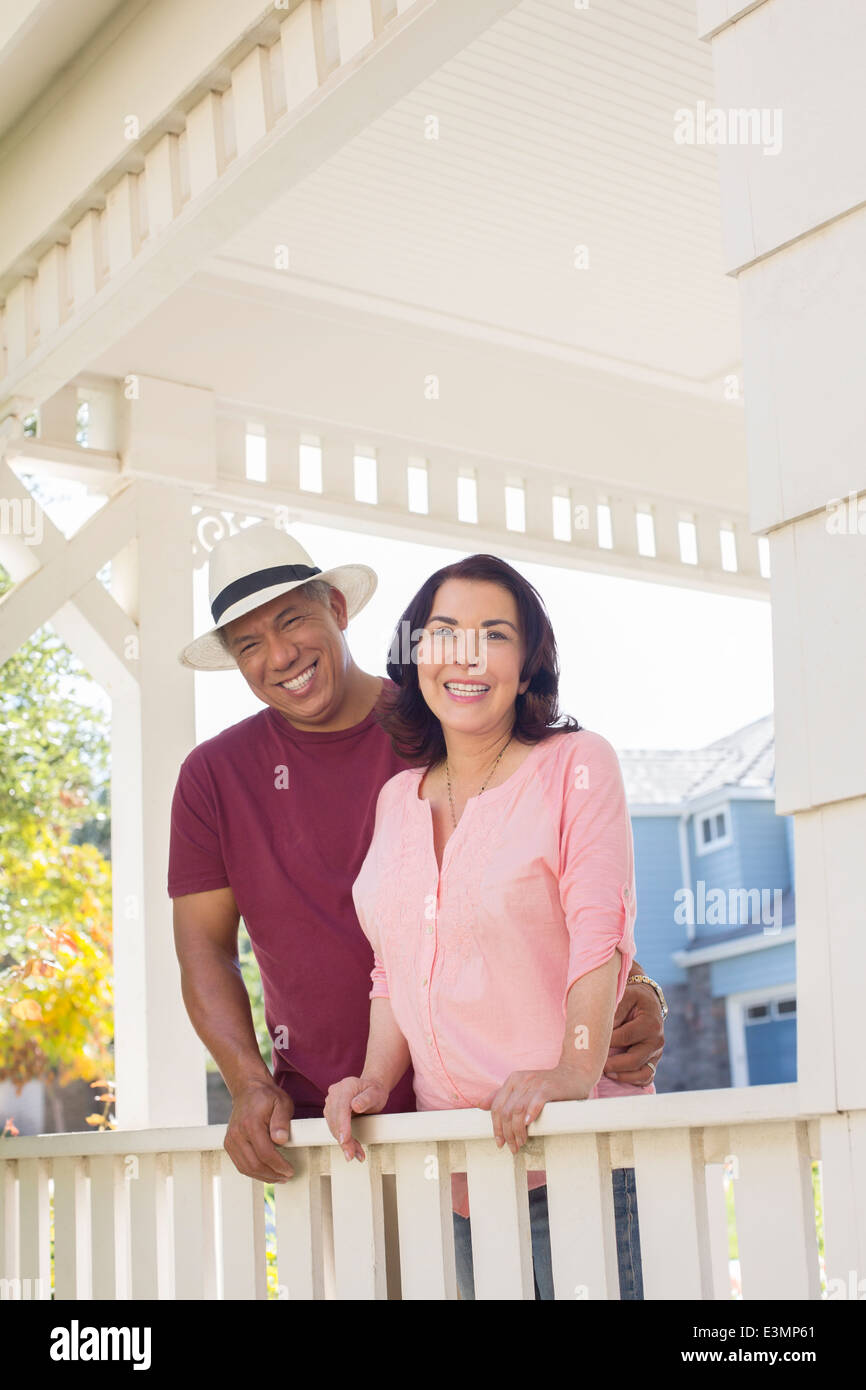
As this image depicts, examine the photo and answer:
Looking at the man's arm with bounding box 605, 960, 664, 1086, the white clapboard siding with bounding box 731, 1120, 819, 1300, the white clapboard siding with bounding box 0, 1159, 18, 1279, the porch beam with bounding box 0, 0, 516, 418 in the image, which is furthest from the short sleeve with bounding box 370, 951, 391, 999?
the porch beam with bounding box 0, 0, 516, 418

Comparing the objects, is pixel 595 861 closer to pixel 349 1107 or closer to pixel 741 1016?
pixel 349 1107

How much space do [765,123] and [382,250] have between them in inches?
106

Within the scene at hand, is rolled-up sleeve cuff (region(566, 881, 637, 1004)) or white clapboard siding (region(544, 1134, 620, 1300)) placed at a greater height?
rolled-up sleeve cuff (region(566, 881, 637, 1004))

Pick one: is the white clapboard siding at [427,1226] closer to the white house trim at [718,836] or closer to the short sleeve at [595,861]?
the short sleeve at [595,861]

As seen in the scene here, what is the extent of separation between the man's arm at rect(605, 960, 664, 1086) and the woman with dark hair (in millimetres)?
→ 27

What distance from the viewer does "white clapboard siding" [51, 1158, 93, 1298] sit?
8.83 feet

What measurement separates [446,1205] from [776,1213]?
0.54m

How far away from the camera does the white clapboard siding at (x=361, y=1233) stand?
2.02m

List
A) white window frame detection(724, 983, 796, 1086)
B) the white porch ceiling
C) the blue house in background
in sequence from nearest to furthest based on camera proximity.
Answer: the white porch ceiling, white window frame detection(724, 983, 796, 1086), the blue house in background

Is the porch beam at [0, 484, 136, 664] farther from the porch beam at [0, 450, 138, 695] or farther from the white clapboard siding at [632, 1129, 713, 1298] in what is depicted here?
the white clapboard siding at [632, 1129, 713, 1298]

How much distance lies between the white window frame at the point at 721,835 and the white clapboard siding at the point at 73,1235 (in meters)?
12.8
